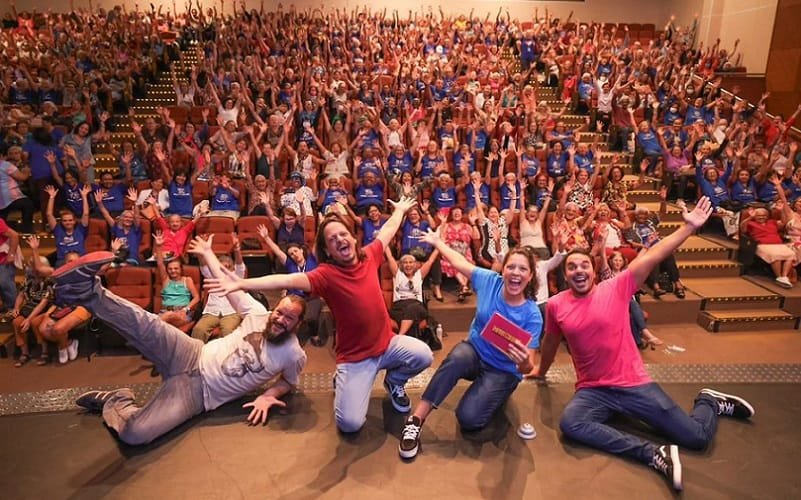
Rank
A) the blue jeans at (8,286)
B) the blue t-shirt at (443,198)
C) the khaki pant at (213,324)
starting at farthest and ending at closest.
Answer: the blue t-shirt at (443,198) < the blue jeans at (8,286) < the khaki pant at (213,324)

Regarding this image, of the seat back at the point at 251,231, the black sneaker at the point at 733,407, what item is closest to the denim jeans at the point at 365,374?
the black sneaker at the point at 733,407

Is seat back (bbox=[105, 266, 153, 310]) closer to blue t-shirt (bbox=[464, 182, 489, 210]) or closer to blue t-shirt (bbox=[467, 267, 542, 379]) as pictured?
blue t-shirt (bbox=[467, 267, 542, 379])

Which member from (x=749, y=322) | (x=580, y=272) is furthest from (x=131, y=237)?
(x=749, y=322)

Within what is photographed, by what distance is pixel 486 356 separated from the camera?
297cm

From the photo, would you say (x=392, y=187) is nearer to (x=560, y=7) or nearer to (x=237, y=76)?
(x=237, y=76)

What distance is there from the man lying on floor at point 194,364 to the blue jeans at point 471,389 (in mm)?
838

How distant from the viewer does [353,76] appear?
9367mm

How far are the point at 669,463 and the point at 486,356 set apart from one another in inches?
40.6

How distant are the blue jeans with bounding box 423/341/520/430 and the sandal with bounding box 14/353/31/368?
3.66 m

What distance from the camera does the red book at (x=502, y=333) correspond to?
2619 mm

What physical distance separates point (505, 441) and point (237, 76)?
26.9ft

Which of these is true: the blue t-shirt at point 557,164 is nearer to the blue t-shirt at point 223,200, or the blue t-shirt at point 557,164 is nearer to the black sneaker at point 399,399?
the blue t-shirt at point 223,200

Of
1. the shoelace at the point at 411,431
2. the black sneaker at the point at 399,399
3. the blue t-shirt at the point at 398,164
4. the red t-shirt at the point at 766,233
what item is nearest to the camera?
the shoelace at the point at 411,431

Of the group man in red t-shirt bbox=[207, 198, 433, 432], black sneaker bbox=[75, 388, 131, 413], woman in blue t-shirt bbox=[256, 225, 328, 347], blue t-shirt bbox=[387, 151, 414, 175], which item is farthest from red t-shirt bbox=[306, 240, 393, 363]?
blue t-shirt bbox=[387, 151, 414, 175]
